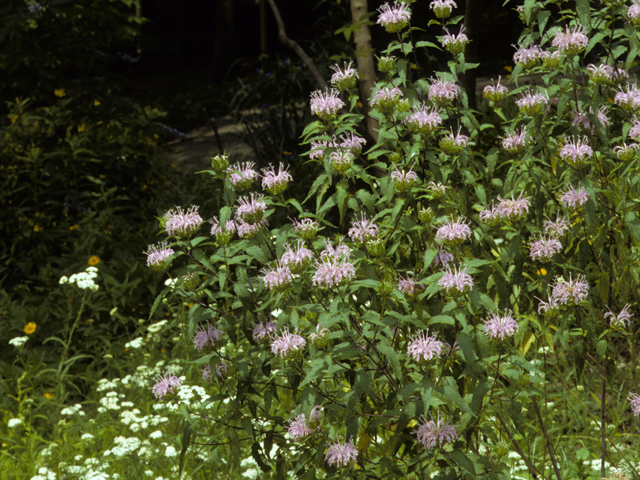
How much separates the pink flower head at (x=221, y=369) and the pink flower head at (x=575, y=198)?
3.64ft

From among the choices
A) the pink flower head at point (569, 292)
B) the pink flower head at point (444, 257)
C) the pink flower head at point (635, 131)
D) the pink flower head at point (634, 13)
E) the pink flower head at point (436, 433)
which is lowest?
the pink flower head at point (436, 433)

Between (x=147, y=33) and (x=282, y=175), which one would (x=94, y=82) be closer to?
(x=282, y=175)

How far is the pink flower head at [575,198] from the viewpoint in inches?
77.2

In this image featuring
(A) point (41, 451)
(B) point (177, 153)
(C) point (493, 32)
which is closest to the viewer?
(A) point (41, 451)

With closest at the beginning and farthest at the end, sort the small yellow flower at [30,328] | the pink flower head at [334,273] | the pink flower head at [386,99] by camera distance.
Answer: the pink flower head at [334,273]
the pink flower head at [386,99]
the small yellow flower at [30,328]

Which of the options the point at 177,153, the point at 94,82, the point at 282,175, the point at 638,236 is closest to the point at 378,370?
the point at 282,175

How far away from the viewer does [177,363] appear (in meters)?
3.72

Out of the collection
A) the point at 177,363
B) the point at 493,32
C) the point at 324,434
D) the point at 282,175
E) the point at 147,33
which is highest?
the point at 147,33

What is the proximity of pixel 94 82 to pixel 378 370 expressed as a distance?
436 centimetres

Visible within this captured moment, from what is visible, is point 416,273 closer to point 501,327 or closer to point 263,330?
point 501,327

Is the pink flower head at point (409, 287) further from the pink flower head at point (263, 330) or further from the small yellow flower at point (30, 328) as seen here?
the small yellow flower at point (30, 328)

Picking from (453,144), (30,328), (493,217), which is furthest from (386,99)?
(30,328)

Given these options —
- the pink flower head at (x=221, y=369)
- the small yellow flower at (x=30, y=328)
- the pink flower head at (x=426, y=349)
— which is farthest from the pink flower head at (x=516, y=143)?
the small yellow flower at (x=30, y=328)

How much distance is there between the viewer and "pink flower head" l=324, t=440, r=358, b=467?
1784 millimetres
